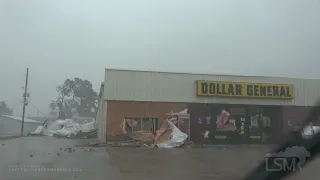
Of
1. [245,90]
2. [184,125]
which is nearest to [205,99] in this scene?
[184,125]

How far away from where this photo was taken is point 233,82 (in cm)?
2609

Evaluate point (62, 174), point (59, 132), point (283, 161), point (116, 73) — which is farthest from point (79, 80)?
point (283, 161)

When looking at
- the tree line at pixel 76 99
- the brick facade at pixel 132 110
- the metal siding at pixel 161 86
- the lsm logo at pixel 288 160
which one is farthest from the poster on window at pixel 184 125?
the tree line at pixel 76 99

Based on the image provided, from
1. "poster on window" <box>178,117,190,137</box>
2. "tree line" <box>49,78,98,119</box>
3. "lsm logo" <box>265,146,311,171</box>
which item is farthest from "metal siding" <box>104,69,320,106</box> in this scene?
"tree line" <box>49,78,98,119</box>

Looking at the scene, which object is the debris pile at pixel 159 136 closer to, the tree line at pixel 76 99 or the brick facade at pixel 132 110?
the brick facade at pixel 132 110

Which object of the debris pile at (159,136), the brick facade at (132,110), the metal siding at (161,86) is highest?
the metal siding at (161,86)

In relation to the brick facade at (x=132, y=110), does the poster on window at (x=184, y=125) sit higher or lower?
lower

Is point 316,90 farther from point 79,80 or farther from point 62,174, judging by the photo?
point 79,80

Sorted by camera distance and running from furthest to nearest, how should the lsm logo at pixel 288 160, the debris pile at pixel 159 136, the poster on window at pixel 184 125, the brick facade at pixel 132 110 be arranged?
the poster on window at pixel 184 125
the brick facade at pixel 132 110
the debris pile at pixel 159 136
the lsm logo at pixel 288 160

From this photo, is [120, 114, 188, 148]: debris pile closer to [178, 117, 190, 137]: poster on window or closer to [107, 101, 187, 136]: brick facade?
[107, 101, 187, 136]: brick facade

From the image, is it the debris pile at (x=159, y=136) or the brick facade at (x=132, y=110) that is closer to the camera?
the debris pile at (x=159, y=136)

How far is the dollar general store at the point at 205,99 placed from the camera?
24391 millimetres

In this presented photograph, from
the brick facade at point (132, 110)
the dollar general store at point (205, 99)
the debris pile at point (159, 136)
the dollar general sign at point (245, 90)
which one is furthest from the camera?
the dollar general sign at point (245, 90)

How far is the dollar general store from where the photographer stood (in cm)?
2439
